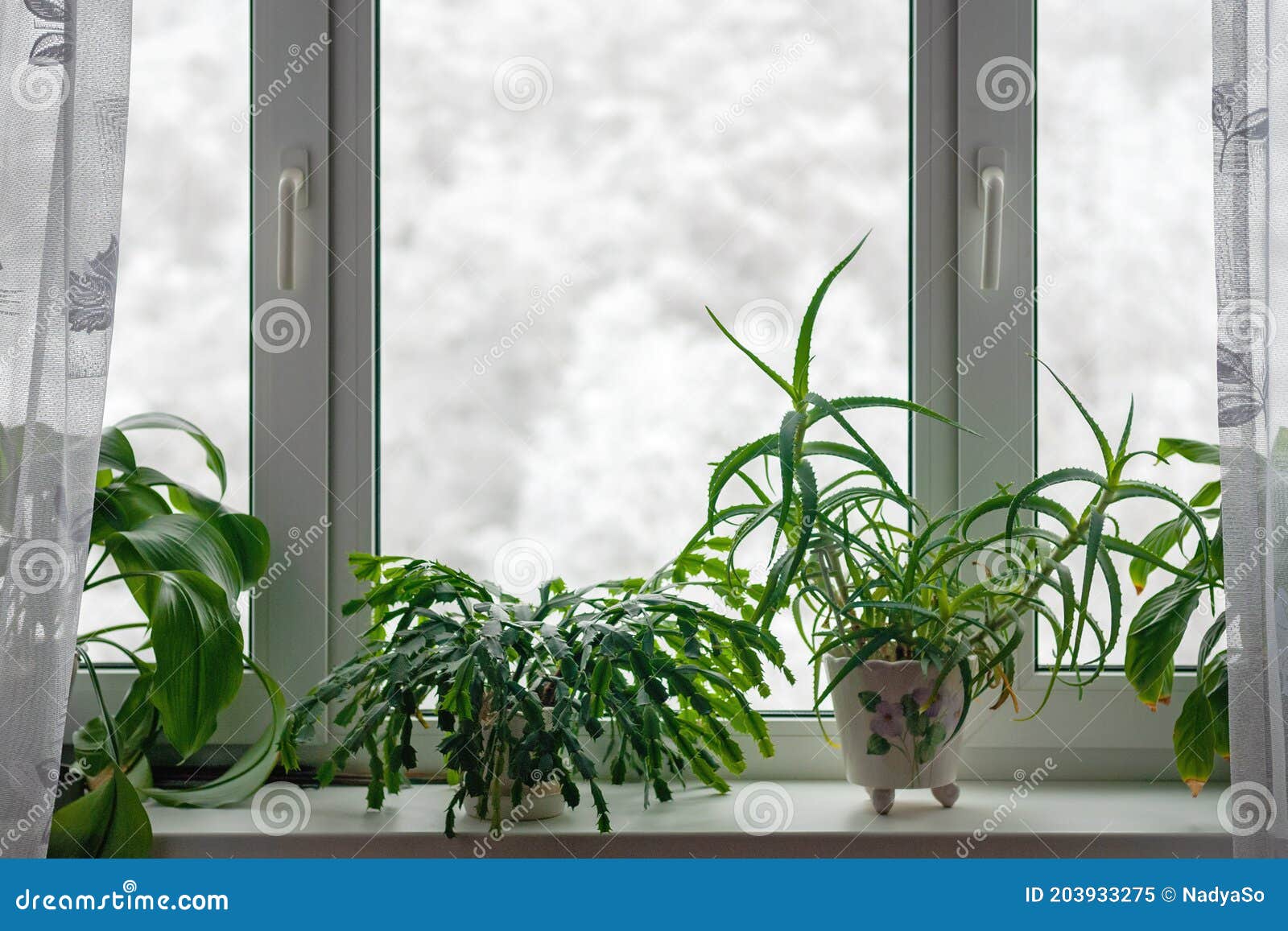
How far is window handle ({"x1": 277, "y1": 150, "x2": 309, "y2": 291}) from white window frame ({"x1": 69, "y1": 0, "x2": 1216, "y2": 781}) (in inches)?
0.5

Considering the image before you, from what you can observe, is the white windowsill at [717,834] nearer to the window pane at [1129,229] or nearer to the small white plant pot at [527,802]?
the small white plant pot at [527,802]

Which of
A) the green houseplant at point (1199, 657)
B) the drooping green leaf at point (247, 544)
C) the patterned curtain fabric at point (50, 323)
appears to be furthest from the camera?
the drooping green leaf at point (247, 544)

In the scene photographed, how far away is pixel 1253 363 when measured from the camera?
1.00 meters

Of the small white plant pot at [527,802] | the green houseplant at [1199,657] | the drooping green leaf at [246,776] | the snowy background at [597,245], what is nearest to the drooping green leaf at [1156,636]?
the green houseplant at [1199,657]

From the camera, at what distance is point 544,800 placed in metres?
1.12

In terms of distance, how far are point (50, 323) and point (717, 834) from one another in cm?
85

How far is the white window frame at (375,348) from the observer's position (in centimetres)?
128

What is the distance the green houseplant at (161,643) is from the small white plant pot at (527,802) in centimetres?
28

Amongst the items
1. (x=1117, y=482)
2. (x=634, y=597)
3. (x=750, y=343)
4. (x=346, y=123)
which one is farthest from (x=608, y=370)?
(x=1117, y=482)

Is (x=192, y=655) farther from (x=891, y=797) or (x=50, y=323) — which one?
(x=891, y=797)

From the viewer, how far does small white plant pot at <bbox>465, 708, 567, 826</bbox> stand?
1.10 m

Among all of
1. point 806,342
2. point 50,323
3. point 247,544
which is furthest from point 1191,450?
point 50,323

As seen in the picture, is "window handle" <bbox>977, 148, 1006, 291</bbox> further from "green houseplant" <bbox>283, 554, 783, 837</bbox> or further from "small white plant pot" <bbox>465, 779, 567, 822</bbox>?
"small white plant pot" <bbox>465, 779, 567, 822</bbox>

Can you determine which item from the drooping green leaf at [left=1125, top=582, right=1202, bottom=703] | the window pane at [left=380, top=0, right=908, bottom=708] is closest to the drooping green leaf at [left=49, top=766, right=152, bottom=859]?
the window pane at [left=380, top=0, right=908, bottom=708]
